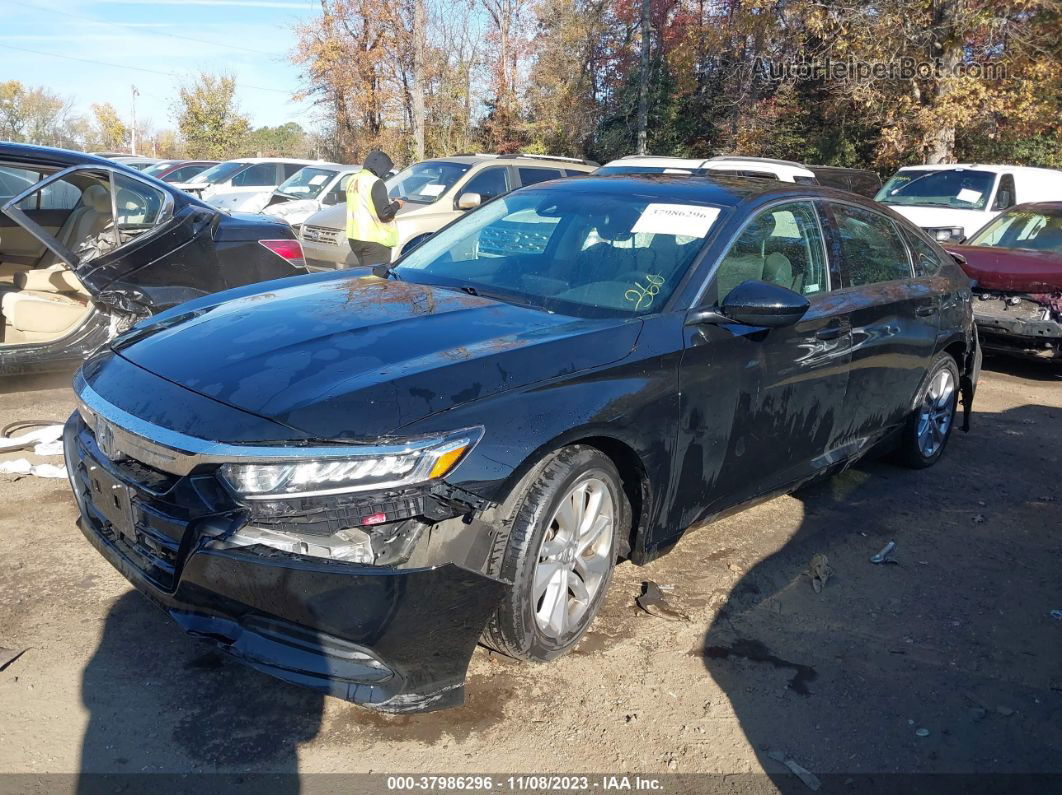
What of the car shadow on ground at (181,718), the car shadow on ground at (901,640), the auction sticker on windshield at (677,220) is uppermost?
the auction sticker on windshield at (677,220)

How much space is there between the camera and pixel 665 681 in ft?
10.6

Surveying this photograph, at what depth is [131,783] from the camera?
2.53m

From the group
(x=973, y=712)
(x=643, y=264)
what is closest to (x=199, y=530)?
(x=643, y=264)

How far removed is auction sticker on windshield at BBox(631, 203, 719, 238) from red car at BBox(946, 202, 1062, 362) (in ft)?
15.4

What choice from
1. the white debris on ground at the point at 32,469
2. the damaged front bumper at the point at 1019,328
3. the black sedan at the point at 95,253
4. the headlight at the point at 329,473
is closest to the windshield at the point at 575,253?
the headlight at the point at 329,473

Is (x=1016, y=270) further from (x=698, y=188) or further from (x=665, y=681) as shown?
(x=665, y=681)

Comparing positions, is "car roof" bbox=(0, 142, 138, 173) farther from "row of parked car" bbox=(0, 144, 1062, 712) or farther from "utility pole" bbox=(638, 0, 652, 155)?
"utility pole" bbox=(638, 0, 652, 155)

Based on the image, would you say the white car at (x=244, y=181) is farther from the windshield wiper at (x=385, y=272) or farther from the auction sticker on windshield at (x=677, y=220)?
the auction sticker on windshield at (x=677, y=220)

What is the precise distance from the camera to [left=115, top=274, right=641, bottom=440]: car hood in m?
2.68

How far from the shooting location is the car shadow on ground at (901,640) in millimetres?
2943

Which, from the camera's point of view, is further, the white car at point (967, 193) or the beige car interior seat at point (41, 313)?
the white car at point (967, 193)

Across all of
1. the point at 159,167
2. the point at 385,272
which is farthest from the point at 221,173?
the point at 385,272

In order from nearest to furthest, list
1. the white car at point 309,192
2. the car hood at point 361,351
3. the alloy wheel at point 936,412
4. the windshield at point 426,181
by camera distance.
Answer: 1. the car hood at point 361,351
2. the alloy wheel at point 936,412
3. the windshield at point 426,181
4. the white car at point 309,192

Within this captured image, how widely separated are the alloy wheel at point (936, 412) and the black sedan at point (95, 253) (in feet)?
14.9
